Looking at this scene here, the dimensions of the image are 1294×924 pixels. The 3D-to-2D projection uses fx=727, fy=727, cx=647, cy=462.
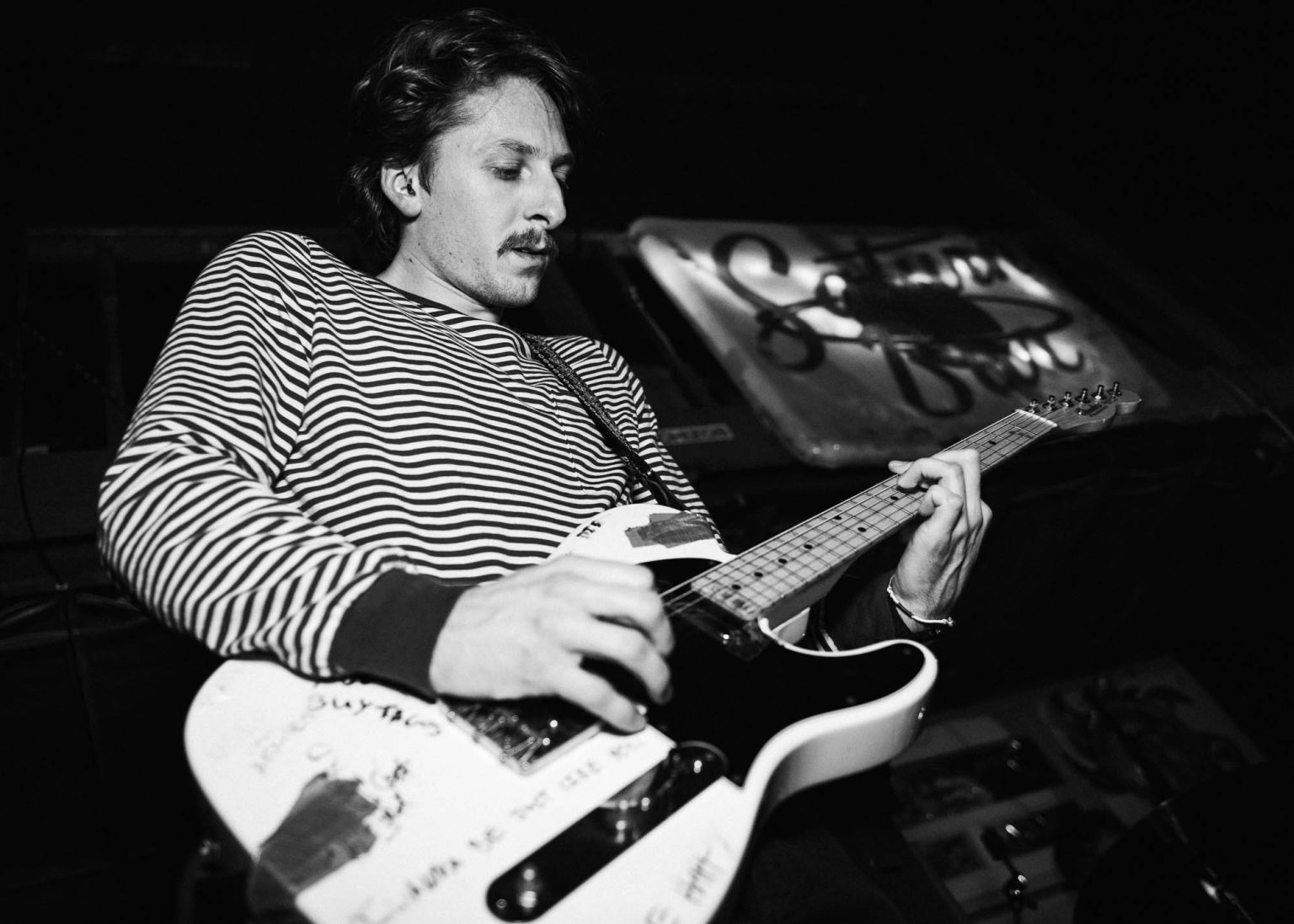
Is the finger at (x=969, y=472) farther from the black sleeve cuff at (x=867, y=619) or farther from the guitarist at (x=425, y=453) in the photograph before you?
the black sleeve cuff at (x=867, y=619)

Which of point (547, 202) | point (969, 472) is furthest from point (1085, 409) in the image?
point (547, 202)

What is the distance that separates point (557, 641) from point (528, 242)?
999 millimetres

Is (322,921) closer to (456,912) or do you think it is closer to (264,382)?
(456,912)

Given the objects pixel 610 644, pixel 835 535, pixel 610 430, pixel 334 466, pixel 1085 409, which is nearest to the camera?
pixel 610 644

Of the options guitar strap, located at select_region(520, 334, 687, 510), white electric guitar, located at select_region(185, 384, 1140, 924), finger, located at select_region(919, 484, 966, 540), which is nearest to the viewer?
white electric guitar, located at select_region(185, 384, 1140, 924)

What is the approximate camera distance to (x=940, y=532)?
1235 millimetres

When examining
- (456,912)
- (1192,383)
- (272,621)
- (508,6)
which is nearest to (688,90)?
(508,6)

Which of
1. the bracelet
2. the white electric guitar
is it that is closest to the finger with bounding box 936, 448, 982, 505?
the bracelet

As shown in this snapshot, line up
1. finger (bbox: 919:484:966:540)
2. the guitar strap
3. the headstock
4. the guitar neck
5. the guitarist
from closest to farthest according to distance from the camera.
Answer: the guitarist < the guitar neck < finger (bbox: 919:484:966:540) < the guitar strap < the headstock

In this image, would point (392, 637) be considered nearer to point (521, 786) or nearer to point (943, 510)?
point (521, 786)

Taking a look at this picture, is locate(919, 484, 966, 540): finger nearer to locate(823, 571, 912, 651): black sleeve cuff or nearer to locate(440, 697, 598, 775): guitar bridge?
locate(823, 571, 912, 651): black sleeve cuff

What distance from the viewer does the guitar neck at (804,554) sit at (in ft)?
3.35

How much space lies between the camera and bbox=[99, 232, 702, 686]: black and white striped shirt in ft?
2.57

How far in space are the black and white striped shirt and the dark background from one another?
1.99ft
